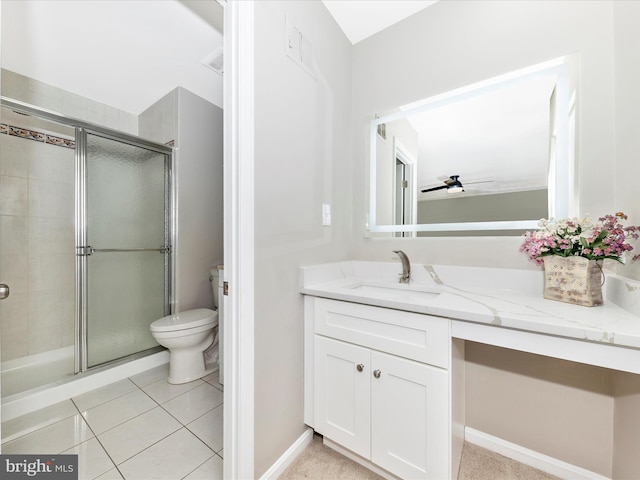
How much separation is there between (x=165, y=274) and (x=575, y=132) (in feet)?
9.68

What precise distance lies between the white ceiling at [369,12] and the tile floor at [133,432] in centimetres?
251

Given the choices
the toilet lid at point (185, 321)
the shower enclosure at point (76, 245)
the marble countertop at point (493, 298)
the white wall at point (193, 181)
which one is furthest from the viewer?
the white wall at point (193, 181)

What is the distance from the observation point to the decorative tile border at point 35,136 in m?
1.97

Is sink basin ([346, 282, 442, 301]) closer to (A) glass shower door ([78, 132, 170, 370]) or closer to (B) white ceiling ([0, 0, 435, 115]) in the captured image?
(B) white ceiling ([0, 0, 435, 115])

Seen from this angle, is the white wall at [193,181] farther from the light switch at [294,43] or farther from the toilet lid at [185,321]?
→ the light switch at [294,43]

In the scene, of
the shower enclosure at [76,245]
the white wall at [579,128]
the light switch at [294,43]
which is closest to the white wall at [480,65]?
the white wall at [579,128]

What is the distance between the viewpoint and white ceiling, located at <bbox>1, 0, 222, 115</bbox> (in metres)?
1.51

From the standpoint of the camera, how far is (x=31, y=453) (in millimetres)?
1254

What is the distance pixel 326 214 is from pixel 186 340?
54.8 inches

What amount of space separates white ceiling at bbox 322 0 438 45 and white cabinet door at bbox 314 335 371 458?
6.07 feet

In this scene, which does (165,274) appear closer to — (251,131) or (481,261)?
(251,131)

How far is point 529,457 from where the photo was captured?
3.93ft

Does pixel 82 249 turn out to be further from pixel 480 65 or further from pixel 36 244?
pixel 480 65

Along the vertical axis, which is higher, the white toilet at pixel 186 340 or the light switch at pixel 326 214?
the light switch at pixel 326 214
